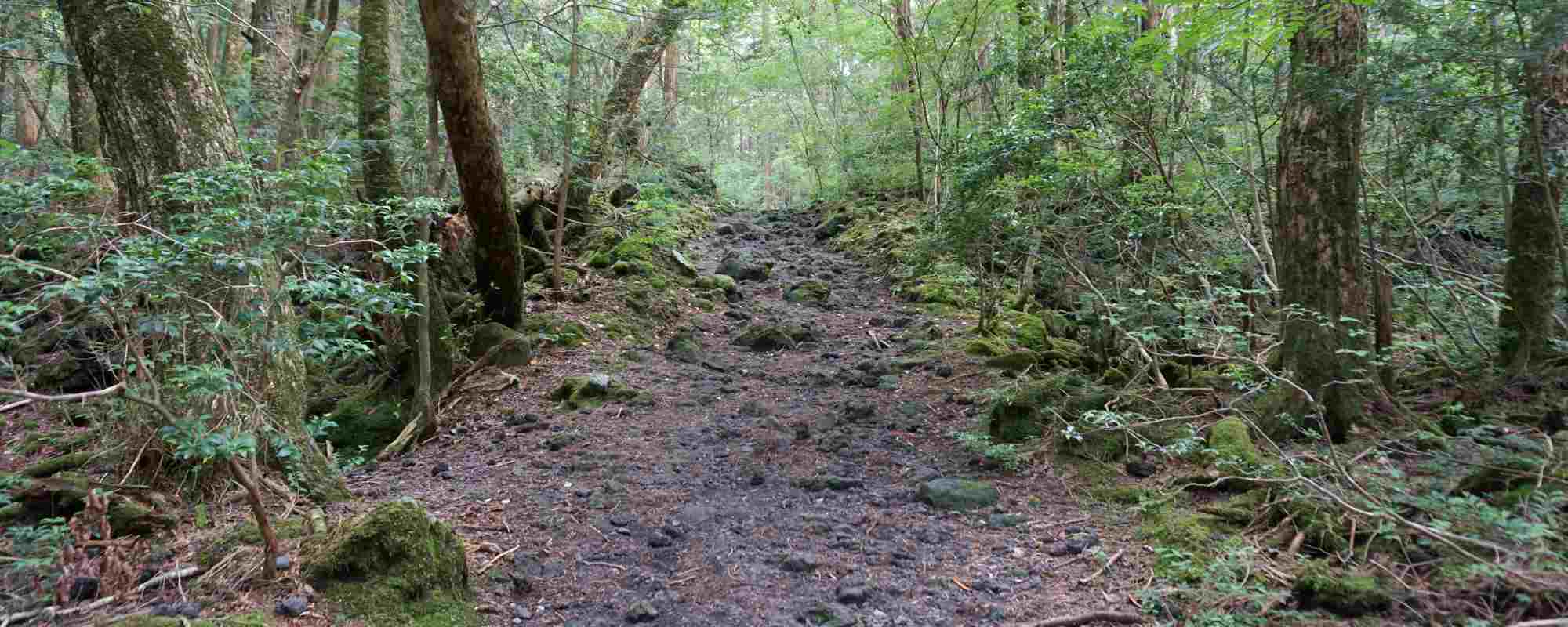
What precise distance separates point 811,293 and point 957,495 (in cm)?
685

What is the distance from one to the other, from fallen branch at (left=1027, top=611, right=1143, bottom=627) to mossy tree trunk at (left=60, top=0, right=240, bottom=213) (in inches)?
193

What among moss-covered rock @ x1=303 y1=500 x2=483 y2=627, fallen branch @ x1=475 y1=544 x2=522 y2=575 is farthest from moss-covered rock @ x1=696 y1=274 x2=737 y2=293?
moss-covered rock @ x1=303 y1=500 x2=483 y2=627

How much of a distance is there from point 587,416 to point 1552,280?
6.95 metres

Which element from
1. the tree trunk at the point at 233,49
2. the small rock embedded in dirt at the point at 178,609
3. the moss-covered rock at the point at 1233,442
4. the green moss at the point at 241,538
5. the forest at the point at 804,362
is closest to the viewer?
Answer: the small rock embedded in dirt at the point at 178,609

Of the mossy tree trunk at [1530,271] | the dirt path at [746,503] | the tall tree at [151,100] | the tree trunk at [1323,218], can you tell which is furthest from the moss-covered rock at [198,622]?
the mossy tree trunk at [1530,271]

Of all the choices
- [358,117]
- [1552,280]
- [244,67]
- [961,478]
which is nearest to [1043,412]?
[961,478]

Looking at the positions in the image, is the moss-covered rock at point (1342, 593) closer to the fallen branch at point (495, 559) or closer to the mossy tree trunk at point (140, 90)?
the fallen branch at point (495, 559)

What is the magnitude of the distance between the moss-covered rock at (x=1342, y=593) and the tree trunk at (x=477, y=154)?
21.7ft

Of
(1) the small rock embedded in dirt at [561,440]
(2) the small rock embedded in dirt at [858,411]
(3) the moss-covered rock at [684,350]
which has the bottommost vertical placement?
(1) the small rock embedded in dirt at [561,440]

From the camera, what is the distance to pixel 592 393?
7102mm

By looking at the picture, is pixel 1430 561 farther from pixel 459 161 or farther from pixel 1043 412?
pixel 459 161

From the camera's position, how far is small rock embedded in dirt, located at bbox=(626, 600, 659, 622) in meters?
3.65

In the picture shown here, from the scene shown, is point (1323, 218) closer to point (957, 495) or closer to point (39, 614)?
point (957, 495)

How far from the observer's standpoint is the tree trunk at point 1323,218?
15.4ft
